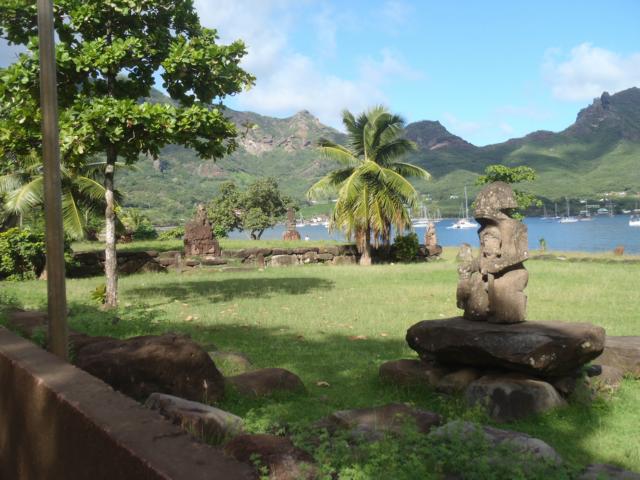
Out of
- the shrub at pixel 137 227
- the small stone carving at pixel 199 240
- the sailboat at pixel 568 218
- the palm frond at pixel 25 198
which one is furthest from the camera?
the sailboat at pixel 568 218

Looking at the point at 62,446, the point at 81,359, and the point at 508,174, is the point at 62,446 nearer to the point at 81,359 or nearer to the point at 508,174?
the point at 81,359

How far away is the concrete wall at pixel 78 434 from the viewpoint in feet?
6.30

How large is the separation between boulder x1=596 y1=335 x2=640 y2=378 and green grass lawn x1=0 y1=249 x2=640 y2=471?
23 centimetres

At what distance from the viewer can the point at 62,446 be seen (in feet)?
8.31

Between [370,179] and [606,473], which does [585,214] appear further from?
[606,473]

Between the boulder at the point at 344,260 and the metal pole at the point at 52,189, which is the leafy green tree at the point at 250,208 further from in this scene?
the metal pole at the point at 52,189

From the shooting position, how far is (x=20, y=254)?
55.5ft

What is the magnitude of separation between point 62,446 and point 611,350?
6101 millimetres

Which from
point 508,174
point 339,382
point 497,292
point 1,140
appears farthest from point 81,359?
point 508,174

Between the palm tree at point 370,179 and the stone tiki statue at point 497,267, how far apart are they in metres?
16.7

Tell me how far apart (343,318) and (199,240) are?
11.9m

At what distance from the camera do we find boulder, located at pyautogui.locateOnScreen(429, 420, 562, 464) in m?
3.68

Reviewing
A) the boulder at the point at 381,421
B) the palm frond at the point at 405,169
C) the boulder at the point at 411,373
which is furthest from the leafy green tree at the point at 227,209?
the boulder at the point at 381,421

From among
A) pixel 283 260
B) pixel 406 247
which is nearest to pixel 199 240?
pixel 283 260
